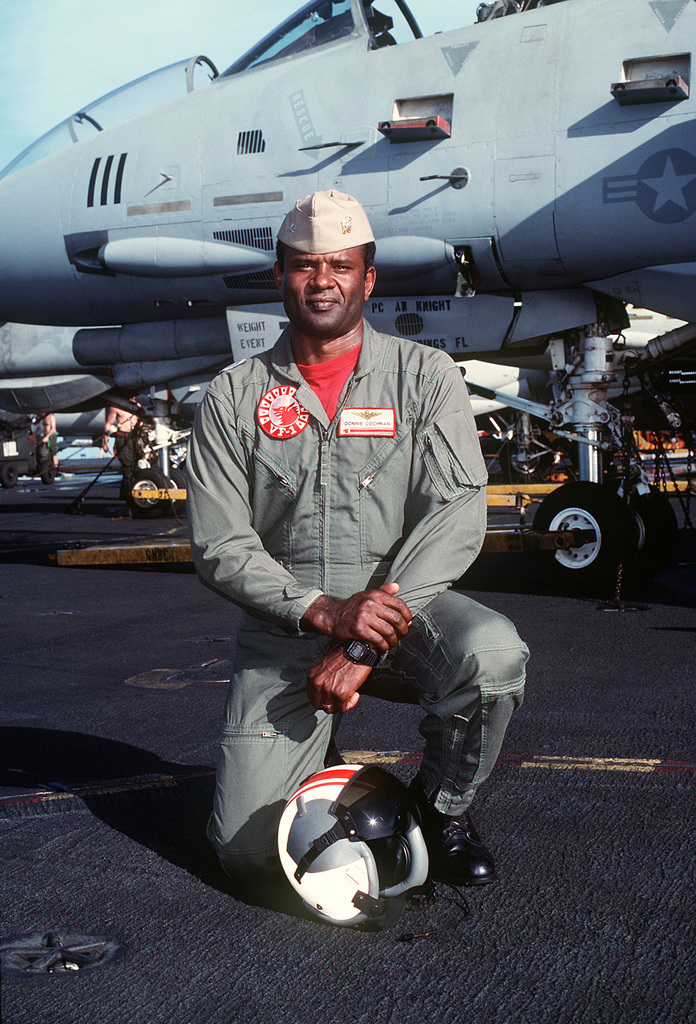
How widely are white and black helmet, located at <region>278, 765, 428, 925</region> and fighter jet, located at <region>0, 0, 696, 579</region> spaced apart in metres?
4.31

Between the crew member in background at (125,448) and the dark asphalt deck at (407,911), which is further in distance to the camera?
the crew member in background at (125,448)

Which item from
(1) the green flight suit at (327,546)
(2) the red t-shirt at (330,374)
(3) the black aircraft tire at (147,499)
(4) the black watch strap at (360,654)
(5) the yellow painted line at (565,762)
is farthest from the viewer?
(3) the black aircraft tire at (147,499)

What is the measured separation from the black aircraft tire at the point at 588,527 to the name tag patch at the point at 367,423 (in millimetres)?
3904

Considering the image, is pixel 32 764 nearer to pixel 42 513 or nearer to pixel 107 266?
pixel 107 266

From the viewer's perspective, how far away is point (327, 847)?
83.4 inches

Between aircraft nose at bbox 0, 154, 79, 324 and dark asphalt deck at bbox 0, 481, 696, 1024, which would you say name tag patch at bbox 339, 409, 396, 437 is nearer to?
dark asphalt deck at bbox 0, 481, 696, 1024

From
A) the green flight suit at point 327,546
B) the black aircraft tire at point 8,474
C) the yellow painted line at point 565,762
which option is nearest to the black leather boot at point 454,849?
the green flight suit at point 327,546

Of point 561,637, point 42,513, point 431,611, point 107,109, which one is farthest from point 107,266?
point 42,513

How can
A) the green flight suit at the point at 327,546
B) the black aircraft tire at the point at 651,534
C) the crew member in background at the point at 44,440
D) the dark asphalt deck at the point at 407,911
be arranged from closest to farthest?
the dark asphalt deck at the point at 407,911 < the green flight suit at the point at 327,546 < the black aircraft tire at the point at 651,534 < the crew member in background at the point at 44,440

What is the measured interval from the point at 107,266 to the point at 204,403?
517 cm

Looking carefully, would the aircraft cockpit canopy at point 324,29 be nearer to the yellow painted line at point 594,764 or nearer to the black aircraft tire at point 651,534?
the black aircraft tire at point 651,534

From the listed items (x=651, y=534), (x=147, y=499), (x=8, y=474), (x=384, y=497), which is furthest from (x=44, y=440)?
(x=384, y=497)

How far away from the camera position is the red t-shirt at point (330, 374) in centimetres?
268

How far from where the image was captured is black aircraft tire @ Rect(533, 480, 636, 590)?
20.1 feet
